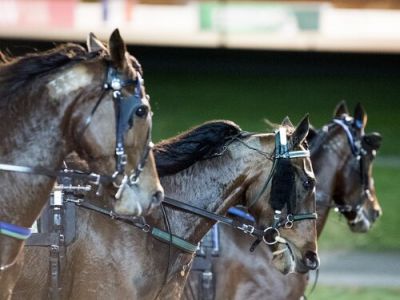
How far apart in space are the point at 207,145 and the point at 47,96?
158cm

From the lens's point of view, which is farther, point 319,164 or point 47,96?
point 319,164

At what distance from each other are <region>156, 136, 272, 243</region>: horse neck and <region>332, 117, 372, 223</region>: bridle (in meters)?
1.78

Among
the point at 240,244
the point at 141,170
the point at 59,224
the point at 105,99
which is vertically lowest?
the point at 240,244

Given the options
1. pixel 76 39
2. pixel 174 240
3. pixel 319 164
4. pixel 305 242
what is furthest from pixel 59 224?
pixel 76 39

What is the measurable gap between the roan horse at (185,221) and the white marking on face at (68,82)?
45.0 inches

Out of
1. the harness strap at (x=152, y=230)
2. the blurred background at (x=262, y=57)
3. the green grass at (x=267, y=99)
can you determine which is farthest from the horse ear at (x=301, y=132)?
the green grass at (x=267, y=99)

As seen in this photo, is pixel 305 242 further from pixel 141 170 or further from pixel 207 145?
pixel 141 170

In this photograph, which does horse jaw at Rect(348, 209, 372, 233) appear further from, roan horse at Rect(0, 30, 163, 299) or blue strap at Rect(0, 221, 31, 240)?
blue strap at Rect(0, 221, 31, 240)

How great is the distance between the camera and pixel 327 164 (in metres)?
7.16

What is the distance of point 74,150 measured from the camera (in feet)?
14.3

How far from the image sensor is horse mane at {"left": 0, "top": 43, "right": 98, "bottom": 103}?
14.2ft

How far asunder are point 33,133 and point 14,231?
16.6 inches

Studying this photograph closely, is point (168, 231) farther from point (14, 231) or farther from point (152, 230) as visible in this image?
point (14, 231)

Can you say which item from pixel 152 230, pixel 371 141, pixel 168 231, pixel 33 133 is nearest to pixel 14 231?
pixel 33 133
